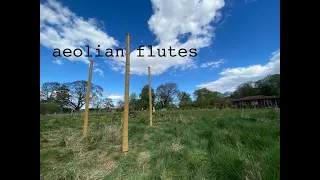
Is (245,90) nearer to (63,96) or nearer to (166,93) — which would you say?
(166,93)

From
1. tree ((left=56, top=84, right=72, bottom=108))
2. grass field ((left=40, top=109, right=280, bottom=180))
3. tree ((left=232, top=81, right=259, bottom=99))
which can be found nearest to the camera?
grass field ((left=40, top=109, right=280, bottom=180))

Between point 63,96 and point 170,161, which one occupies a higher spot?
point 63,96

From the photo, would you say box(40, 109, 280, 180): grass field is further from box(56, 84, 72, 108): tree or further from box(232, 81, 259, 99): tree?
box(232, 81, 259, 99): tree

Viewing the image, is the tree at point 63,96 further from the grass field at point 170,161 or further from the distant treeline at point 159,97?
the grass field at point 170,161

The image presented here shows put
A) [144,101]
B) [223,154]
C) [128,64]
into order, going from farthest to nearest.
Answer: [144,101], [128,64], [223,154]

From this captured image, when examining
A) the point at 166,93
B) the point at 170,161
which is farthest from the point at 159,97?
the point at 170,161

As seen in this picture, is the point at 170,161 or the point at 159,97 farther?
the point at 159,97

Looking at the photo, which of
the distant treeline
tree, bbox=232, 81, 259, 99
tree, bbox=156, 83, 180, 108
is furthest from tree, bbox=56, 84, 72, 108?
tree, bbox=232, 81, 259, 99

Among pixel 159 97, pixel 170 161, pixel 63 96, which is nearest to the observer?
pixel 170 161

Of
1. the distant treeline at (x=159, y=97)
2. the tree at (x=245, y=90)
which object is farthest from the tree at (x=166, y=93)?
the tree at (x=245, y=90)
